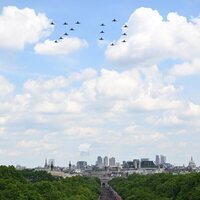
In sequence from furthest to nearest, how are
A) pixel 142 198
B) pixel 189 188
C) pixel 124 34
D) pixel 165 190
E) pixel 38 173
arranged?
pixel 38 173 → pixel 165 190 → pixel 142 198 → pixel 189 188 → pixel 124 34

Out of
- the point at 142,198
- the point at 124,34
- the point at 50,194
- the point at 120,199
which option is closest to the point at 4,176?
the point at 50,194

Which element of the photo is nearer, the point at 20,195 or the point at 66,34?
the point at 66,34

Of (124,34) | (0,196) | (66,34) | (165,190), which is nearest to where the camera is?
(66,34)

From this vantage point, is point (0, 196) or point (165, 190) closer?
point (0, 196)

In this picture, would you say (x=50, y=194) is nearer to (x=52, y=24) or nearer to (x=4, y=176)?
(x=4, y=176)

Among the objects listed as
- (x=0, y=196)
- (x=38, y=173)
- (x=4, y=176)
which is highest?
(x=38, y=173)

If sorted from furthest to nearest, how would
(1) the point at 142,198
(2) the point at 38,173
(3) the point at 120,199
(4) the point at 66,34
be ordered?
(2) the point at 38,173
(3) the point at 120,199
(1) the point at 142,198
(4) the point at 66,34

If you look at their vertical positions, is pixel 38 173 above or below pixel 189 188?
above

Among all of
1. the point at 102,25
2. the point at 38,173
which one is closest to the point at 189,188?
the point at 102,25

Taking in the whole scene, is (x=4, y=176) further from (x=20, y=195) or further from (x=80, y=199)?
(x=20, y=195)
